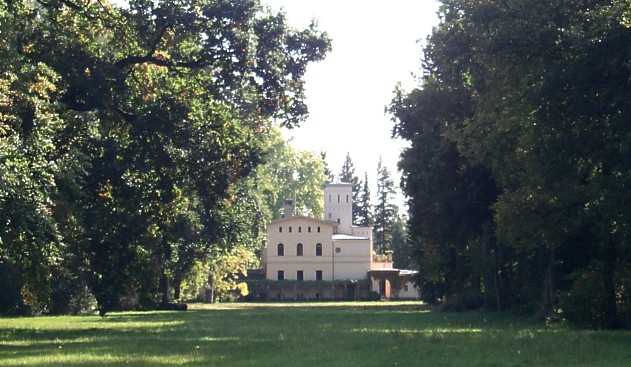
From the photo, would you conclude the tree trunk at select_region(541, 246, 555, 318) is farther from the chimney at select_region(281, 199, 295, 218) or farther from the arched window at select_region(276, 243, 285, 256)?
the chimney at select_region(281, 199, 295, 218)

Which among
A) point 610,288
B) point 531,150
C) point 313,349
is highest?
point 531,150

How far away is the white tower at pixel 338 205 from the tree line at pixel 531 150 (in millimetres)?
101563

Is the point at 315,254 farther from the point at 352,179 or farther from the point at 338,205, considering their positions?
the point at 352,179

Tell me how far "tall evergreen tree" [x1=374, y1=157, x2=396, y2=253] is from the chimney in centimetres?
2380

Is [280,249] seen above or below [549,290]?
above

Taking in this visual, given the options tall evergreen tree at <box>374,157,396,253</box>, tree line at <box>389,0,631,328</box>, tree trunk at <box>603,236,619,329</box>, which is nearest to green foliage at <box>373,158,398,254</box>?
tall evergreen tree at <box>374,157,396,253</box>

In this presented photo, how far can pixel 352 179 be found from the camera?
17312cm

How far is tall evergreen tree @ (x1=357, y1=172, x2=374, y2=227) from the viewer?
166m

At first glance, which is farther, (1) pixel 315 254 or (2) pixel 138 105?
(1) pixel 315 254

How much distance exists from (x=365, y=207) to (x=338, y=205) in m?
12.4

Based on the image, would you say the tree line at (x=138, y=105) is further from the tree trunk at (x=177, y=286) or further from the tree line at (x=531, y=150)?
the tree trunk at (x=177, y=286)

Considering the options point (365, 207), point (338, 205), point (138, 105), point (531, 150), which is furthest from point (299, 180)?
point (531, 150)

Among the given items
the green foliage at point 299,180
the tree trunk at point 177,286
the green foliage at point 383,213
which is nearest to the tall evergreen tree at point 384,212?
the green foliage at point 383,213

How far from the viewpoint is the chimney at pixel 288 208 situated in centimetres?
13181
